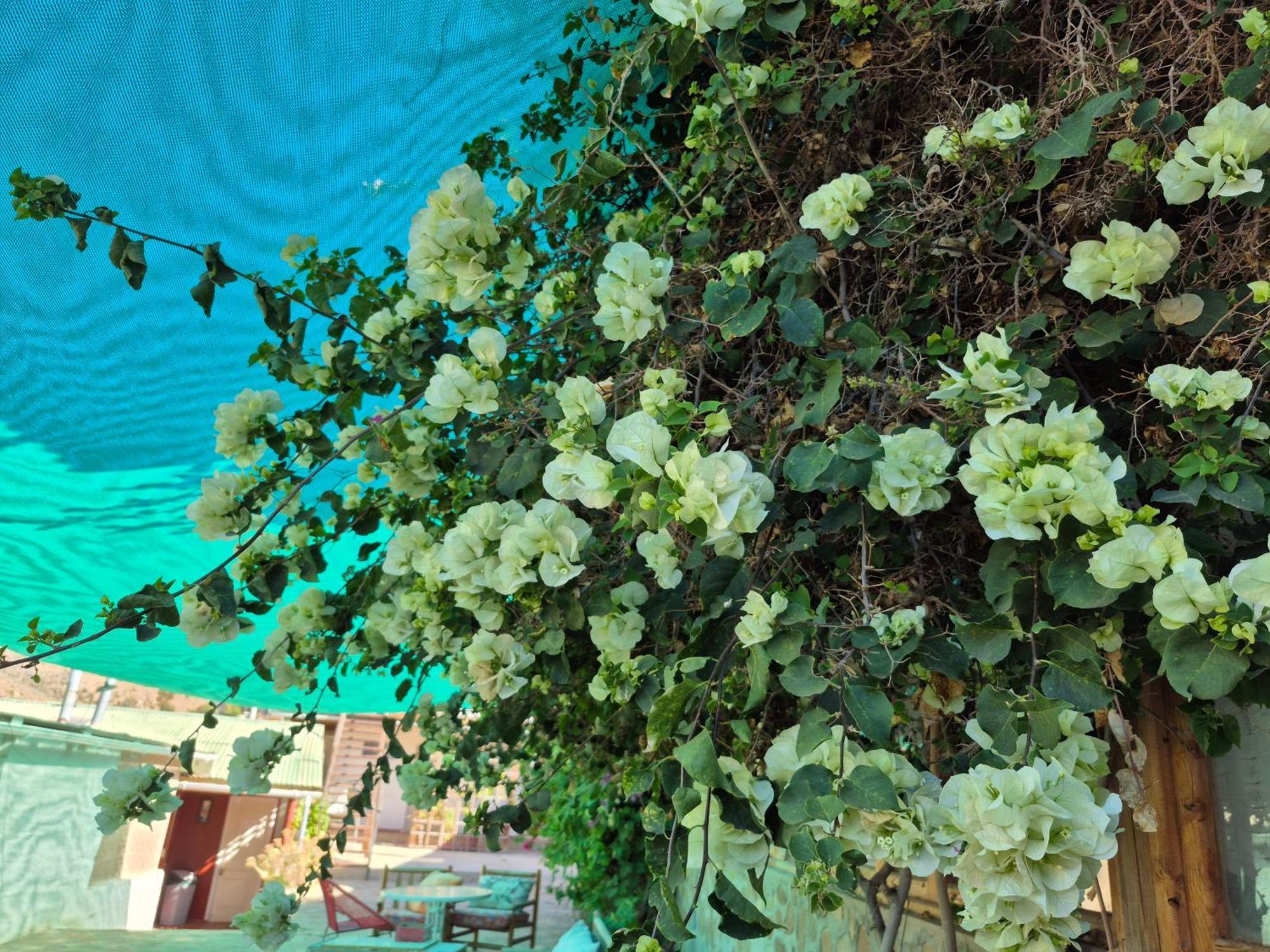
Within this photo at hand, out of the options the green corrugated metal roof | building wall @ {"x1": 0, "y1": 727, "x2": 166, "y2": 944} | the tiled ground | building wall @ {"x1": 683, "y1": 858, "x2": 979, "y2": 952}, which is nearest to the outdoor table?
the tiled ground

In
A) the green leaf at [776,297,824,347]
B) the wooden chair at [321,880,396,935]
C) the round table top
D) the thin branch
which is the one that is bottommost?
the wooden chair at [321,880,396,935]

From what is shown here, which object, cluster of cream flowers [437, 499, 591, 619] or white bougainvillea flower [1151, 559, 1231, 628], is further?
cluster of cream flowers [437, 499, 591, 619]

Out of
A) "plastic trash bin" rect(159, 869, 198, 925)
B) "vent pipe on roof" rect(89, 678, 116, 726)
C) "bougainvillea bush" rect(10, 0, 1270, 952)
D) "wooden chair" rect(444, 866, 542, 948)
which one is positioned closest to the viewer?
"bougainvillea bush" rect(10, 0, 1270, 952)

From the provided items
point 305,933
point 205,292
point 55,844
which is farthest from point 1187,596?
point 305,933

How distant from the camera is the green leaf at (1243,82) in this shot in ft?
2.89

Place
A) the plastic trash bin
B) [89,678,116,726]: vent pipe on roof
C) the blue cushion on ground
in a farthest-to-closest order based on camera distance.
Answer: the plastic trash bin
[89,678,116,726]: vent pipe on roof
the blue cushion on ground

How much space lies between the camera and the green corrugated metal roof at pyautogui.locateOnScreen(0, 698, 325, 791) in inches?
462

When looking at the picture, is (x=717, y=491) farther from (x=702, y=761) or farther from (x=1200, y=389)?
(x=1200, y=389)

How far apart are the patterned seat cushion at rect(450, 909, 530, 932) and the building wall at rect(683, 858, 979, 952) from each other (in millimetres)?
6495

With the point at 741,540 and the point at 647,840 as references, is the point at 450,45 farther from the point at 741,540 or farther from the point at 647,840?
the point at 647,840

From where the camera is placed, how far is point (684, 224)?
1.34m

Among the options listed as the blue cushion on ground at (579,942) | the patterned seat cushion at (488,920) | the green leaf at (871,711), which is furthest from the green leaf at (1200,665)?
the patterned seat cushion at (488,920)

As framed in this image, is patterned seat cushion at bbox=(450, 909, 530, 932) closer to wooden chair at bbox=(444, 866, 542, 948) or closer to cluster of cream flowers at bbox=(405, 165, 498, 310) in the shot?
wooden chair at bbox=(444, 866, 542, 948)

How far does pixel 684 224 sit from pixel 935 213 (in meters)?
0.37
